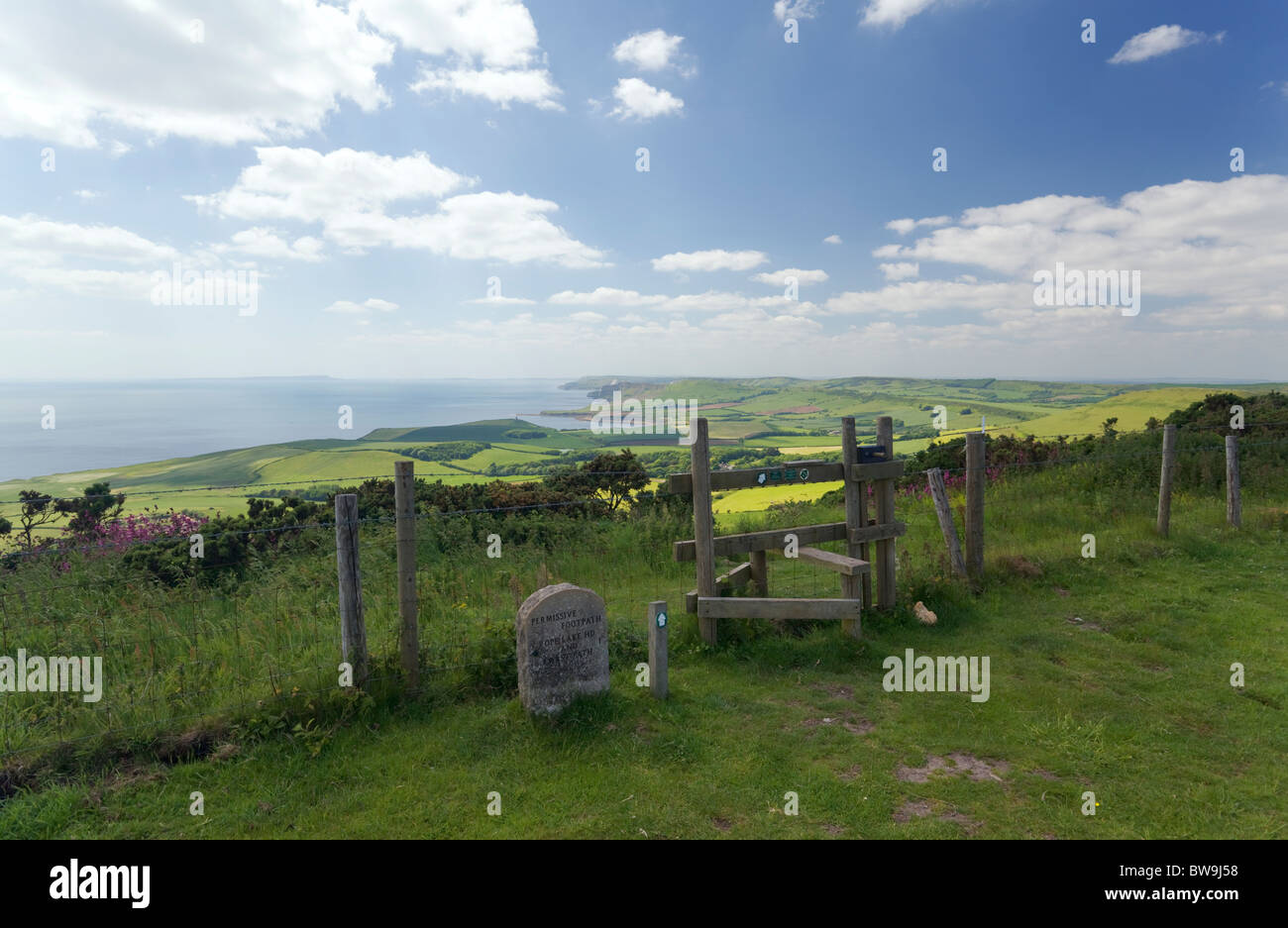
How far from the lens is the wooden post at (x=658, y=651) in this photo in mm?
6180

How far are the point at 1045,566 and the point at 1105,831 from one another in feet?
22.0

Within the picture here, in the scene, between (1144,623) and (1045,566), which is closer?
(1144,623)

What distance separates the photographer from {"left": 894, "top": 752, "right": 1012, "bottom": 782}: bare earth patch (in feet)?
16.2

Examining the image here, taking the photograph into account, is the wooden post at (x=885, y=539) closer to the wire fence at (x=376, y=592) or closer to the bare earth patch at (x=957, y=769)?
the wire fence at (x=376, y=592)

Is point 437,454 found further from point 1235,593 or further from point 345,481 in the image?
point 1235,593

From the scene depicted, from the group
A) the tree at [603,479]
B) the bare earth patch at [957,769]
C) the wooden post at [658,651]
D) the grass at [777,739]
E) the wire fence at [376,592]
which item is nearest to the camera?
the grass at [777,739]

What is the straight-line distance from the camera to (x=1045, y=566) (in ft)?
33.0

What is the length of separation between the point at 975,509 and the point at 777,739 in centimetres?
558

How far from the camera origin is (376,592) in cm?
877

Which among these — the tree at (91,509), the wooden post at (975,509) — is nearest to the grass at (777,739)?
the wooden post at (975,509)

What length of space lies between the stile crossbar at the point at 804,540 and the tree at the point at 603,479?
6251mm

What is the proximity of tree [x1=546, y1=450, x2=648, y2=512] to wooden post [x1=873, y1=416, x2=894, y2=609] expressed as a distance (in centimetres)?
639

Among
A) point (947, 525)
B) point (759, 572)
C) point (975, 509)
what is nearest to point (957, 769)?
point (759, 572)

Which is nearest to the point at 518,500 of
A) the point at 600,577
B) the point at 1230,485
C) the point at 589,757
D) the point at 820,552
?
the point at 600,577
